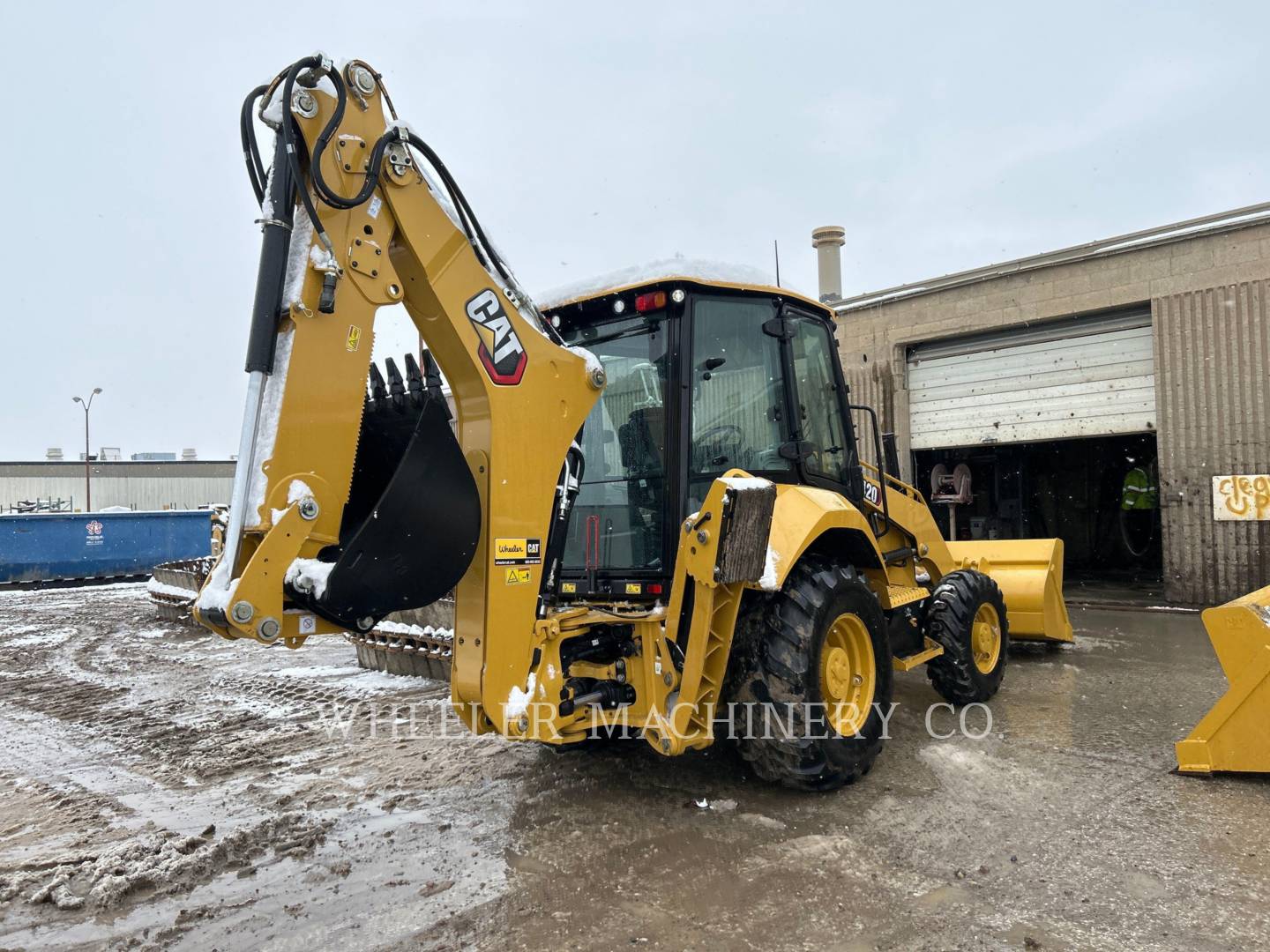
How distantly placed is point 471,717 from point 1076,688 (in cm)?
476

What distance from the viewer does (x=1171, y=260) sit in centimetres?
1003

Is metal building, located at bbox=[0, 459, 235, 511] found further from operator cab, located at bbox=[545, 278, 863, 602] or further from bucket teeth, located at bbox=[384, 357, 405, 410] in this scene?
bucket teeth, located at bbox=[384, 357, 405, 410]

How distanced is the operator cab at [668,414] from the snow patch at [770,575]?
0.46 meters

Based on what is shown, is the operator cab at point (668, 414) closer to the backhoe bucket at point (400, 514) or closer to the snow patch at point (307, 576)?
the backhoe bucket at point (400, 514)

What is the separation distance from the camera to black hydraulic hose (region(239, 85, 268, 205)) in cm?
290

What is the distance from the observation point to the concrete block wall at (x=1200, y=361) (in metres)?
9.51

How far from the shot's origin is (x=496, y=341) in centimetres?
325

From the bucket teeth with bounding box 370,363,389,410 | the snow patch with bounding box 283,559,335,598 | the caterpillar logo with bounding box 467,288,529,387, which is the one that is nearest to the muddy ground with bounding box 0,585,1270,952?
the snow patch with bounding box 283,559,335,598

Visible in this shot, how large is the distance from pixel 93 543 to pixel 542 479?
58.2 feet

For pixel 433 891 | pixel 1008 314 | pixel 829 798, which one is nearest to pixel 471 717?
pixel 433 891

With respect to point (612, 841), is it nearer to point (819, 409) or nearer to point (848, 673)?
point (848, 673)

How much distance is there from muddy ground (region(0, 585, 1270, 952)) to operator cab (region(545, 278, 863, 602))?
1.08m

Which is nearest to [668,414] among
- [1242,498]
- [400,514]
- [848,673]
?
[400,514]

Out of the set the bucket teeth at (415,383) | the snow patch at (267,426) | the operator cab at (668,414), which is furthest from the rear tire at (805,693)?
the snow patch at (267,426)
